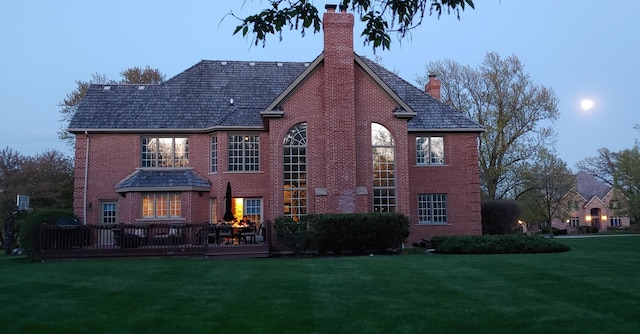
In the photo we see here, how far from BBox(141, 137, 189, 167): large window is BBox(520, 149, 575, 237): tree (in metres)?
25.0

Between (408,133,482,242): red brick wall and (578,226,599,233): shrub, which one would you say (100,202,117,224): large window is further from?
(578,226,599,233): shrub

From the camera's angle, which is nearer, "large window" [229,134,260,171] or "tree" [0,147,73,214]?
"large window" [229,134,260,171]

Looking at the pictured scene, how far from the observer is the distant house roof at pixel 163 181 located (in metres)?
23.5

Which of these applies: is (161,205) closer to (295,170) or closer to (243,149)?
(243,149)

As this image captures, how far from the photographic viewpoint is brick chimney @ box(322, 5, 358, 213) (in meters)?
21.1

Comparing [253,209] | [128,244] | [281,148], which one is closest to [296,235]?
[281,148]

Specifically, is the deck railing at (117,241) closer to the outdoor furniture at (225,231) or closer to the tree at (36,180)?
the outdoor furniture at (225,231)

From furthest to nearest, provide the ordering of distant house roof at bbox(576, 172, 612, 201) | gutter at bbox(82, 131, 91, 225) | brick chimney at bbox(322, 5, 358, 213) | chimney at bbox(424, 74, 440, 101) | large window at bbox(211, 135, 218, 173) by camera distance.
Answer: distant house roof at bbox(576, 172, 612, 201) < chimney at bbox(424, 74, 440, 101) < large window at bbox(211, 135, 218, 173) < gutter at bbox(82, 131, 91, 225) < brick chimney at bbox(322, 5, 358, 213)

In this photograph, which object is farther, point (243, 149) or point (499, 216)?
point (499, 216)

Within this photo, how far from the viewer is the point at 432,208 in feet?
83.2

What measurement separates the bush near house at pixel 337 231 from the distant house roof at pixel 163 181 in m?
5.87

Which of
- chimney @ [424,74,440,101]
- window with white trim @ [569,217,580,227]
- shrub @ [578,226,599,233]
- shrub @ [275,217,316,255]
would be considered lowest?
shrub @ [578,226,599,233]

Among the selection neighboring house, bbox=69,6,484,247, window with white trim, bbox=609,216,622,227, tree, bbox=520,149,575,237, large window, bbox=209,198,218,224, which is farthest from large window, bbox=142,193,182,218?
window with white trim, bbox=609,216,622,227

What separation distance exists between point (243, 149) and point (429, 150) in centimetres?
869
